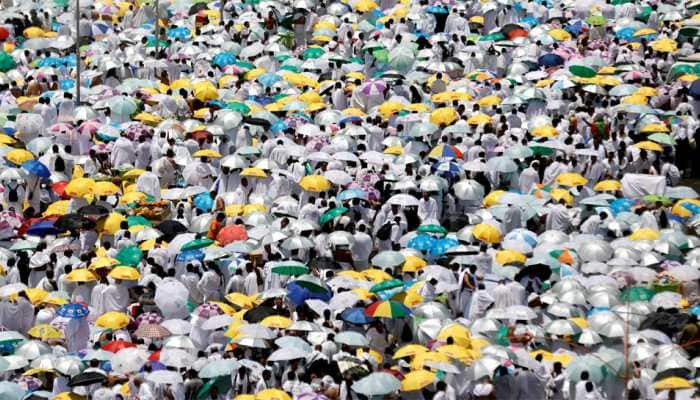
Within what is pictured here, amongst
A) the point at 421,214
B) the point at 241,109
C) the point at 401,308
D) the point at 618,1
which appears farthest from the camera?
the point at 618,1

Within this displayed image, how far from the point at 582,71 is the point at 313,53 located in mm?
5349

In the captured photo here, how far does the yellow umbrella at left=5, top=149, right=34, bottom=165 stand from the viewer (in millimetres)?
31328

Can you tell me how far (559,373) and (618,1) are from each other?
1796 cm

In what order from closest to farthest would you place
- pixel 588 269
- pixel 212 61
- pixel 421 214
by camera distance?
pixel 588 269 < pixel 421 214 < pixel 212 61

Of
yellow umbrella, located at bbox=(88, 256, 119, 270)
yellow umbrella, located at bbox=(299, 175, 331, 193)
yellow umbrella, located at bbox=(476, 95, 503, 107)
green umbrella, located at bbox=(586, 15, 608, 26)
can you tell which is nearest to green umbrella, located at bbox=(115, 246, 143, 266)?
yellow umbrella, located at bbox=(88, 256, 119, 270)

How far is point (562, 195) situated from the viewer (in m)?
29.9

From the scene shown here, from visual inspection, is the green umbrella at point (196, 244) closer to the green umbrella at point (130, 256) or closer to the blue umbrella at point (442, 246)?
the green umbrella at point (130, 256)

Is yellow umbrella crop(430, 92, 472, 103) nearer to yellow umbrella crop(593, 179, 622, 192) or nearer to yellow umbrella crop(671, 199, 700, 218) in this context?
yellow umbrella crop(593, 179, 622, 192)

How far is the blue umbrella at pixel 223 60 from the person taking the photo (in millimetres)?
36844

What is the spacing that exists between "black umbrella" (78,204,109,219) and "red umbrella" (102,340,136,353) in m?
4.77

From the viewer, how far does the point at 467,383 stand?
2344 cm

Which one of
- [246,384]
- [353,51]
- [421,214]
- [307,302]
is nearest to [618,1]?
[353,51]

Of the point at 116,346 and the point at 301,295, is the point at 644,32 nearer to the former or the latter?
the point at 301,295

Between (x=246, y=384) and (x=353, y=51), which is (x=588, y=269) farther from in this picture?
(x=353, y=51)
